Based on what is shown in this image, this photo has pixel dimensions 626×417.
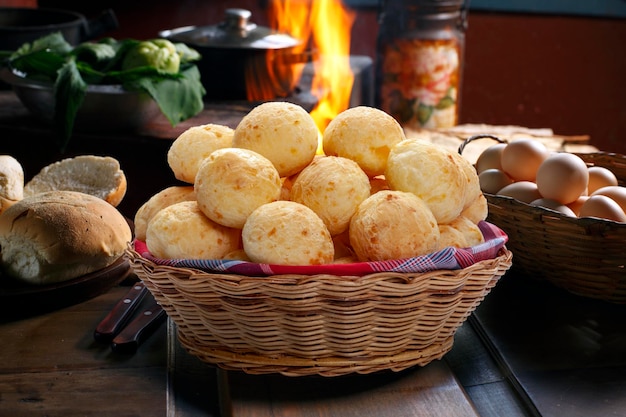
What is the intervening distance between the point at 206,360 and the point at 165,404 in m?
0.09

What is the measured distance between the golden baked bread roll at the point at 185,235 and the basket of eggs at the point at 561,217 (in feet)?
1.80

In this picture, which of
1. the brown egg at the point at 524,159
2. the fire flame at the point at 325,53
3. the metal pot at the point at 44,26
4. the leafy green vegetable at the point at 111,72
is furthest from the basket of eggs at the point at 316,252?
the metal pot at the point at 44,26

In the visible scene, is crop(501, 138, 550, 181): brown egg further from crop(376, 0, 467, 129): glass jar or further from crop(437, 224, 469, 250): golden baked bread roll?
crop(376, 0, 467, 129): glass jar

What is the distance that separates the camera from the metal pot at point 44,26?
97.0 inches

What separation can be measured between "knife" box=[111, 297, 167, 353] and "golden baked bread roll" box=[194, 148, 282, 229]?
0.78 feet

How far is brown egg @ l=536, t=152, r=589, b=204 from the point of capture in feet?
4.43

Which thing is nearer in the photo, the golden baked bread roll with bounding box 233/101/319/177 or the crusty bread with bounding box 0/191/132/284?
the golden baked bread roll with bounding box 233/101/319/177

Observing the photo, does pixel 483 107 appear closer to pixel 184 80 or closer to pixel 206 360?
pixel 184 80

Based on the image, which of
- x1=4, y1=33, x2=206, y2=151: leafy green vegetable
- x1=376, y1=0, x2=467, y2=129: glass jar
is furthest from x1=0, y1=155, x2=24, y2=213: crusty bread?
x1=376, y1=0, x2=467, y2=129: glass jar

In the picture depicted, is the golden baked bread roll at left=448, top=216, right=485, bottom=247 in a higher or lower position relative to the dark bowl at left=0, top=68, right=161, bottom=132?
higher

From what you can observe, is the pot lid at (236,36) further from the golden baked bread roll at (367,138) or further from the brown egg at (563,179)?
the golden baked bread roll at (367,138)

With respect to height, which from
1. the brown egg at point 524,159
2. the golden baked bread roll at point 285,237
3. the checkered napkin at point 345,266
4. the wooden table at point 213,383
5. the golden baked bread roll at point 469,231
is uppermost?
the golden baked bread roll at point 285,237

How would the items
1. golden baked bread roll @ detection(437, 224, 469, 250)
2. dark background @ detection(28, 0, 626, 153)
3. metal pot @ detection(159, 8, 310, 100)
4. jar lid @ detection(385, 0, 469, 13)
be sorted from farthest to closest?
dark background @ detection(28, 0, 626, 153) < jar lid @ detection(385, 0, 469, 13) < metal pot @ detection(159, 8, 310, 100) < golden baked bread roll @ detection(437, 224, 469, 250)

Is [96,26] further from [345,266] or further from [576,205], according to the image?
[345,266]
